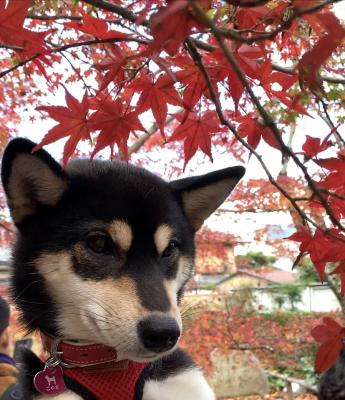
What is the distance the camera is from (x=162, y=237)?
197 centimetres

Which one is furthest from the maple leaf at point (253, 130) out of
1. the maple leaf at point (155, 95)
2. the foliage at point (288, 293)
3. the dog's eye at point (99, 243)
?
the foliage at point (288, 293)

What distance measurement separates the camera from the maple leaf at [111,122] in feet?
5.50

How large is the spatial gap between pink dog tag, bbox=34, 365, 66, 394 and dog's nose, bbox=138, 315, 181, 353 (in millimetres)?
440

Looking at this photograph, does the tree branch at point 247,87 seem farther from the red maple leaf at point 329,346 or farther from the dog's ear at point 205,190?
the dog's ear at point 205,190

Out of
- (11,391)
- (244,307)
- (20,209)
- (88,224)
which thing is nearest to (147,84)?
Answer: (88,224)

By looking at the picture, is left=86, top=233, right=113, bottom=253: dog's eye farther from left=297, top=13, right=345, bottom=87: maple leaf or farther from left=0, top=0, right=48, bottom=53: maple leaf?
left=297, top=13, right=345, bottom=87: maple leaf

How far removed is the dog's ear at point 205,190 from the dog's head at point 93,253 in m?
0.20

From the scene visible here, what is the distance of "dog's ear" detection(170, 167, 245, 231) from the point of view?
2.20 meters

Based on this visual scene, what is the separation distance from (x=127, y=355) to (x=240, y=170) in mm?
959

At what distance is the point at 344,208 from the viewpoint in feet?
5.66

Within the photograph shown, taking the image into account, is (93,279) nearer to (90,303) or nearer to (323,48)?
(90,303)

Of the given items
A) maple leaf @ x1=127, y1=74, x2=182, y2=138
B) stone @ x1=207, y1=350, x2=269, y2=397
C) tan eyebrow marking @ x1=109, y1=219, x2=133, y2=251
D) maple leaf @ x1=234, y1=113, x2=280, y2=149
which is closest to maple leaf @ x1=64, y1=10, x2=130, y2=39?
maple leaf @ x1=127, y1=74, x2=182, y2=138

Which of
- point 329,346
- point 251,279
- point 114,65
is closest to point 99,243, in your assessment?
point 114,65

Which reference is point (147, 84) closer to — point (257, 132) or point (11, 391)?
point (257, 132)
